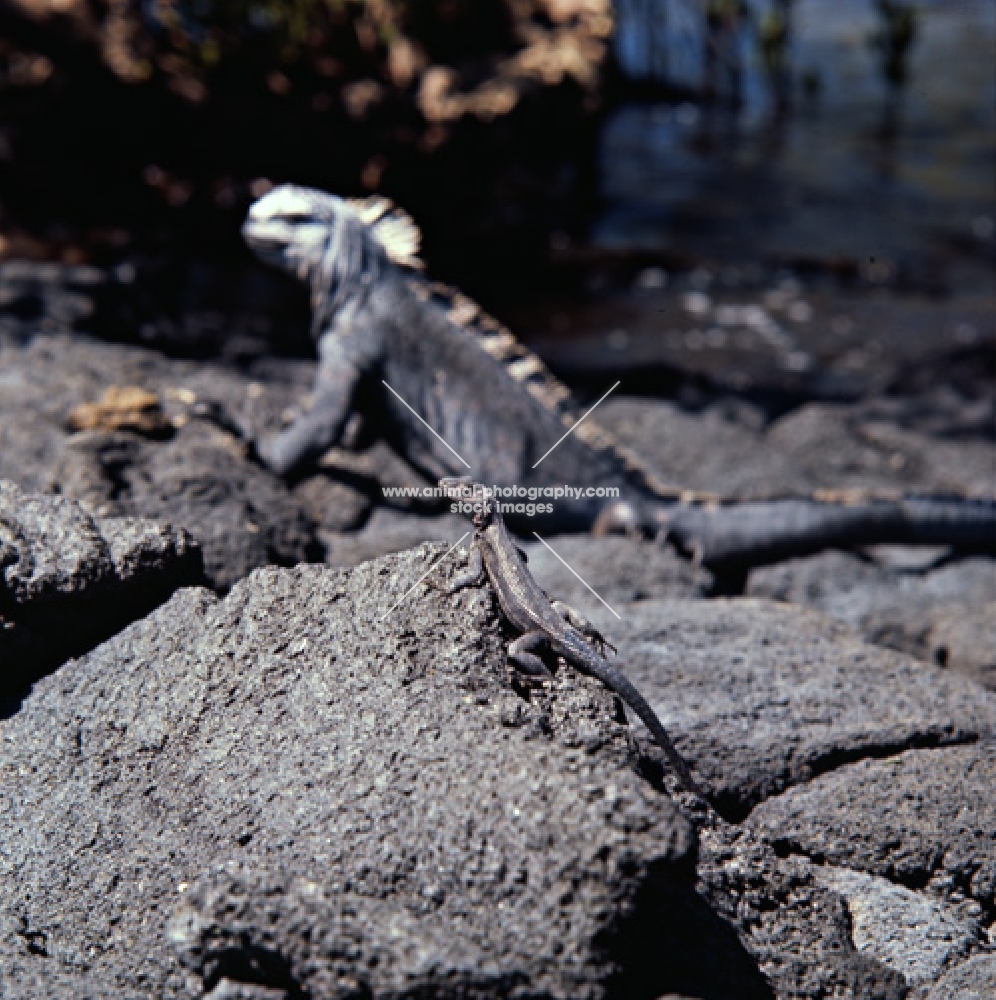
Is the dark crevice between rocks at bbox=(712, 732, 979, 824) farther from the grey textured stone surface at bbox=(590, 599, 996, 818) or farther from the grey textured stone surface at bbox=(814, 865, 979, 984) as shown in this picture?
the grey textured stone surface at bbox=(814, 865, 979, 984)

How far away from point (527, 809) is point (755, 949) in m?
0.63

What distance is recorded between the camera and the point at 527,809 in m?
1.73

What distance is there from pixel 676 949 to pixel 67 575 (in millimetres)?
1487

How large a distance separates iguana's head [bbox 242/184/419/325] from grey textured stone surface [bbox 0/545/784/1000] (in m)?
2.26

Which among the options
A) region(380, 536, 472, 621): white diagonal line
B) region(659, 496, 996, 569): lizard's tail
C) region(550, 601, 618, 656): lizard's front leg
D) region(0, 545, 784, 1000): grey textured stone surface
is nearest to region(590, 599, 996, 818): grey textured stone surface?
region(550, 601, 618, 656): lizard's front leg

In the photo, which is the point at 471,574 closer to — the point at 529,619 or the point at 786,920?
the point at 529,619

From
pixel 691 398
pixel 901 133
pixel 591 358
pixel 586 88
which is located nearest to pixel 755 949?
pixel 691 398

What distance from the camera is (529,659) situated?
208cm

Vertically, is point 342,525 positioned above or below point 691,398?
above

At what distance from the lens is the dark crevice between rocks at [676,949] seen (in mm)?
1691

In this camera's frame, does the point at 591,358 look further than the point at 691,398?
Yes

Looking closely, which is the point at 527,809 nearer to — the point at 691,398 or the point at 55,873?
the point at 55,873

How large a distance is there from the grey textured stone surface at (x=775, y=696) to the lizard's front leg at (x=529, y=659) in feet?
2.11

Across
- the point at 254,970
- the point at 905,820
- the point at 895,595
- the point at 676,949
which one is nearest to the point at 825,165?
the point at 895,595
